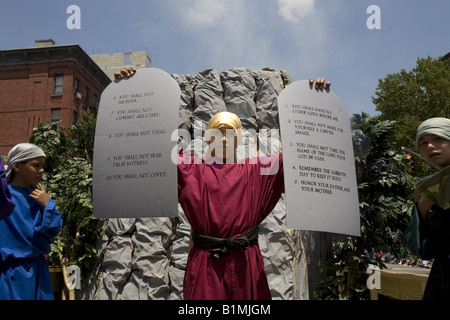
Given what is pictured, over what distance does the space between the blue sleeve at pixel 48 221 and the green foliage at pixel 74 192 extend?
2509 mm

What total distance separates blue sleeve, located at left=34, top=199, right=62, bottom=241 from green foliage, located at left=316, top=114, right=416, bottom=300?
10.9 feet

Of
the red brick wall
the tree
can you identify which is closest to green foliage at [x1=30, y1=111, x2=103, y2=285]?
the tree

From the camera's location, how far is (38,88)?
26547mm

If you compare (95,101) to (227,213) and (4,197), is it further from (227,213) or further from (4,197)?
(227,213)

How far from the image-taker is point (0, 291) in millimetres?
2410

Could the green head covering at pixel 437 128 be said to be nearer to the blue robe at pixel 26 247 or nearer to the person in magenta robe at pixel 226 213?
the person in magenta robe at pixel 226 213

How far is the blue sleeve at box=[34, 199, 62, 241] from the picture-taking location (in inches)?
101

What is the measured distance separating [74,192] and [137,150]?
10.3 ft

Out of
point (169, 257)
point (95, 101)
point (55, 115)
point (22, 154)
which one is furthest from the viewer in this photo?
point (95, 101)

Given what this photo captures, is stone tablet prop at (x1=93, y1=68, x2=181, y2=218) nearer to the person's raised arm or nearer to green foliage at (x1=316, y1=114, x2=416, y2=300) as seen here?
the person's raised arm

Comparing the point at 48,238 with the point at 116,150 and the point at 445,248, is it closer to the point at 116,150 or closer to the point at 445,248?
the point at 116,150

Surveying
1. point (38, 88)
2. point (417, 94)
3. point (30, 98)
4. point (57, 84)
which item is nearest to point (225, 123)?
point (417, 94)

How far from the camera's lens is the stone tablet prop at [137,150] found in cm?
267

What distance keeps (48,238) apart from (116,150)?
813mm
